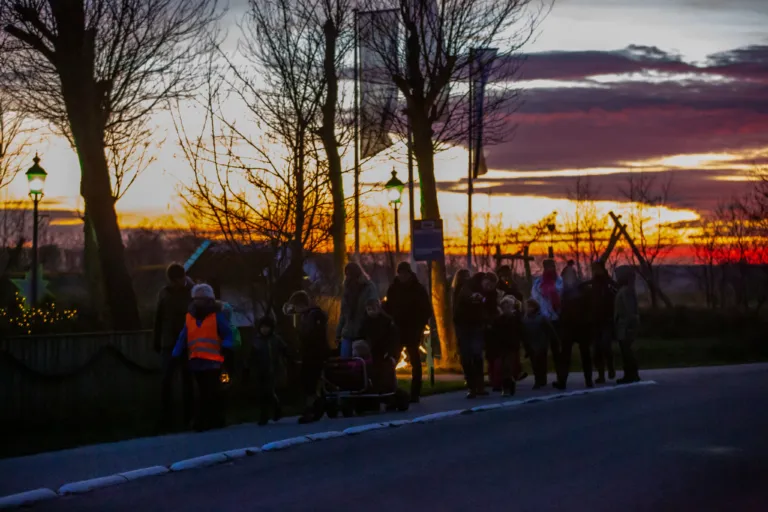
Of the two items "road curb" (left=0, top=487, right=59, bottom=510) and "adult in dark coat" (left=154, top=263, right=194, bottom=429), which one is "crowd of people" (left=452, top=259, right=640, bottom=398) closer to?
"adult in dark coat" (left=154, top=263, right=194, bottom=429)

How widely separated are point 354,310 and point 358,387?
146 centimetres

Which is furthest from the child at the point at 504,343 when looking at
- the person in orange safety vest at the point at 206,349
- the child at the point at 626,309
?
the person in orange safety vest at the point at 206,349

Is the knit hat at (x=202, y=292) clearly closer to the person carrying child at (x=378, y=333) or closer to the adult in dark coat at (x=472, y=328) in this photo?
the person carrying child at (x=378, y=333)

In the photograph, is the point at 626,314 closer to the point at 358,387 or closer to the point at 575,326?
the point at 575,326

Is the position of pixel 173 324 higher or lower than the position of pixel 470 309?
lower

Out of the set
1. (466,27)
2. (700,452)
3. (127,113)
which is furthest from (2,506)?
(127,113)

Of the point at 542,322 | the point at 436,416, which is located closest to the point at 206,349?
the point at 436,416

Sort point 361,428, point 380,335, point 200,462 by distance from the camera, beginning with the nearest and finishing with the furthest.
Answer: point 200,462
point 361,428
point 380,335

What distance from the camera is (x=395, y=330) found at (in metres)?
19.3

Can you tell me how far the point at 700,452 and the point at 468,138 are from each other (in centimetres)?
2258

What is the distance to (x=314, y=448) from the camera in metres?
14.0

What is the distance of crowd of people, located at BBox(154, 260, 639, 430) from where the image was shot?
16.5 meters

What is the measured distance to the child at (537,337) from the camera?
2391 cm

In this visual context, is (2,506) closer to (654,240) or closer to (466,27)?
(466,27)
